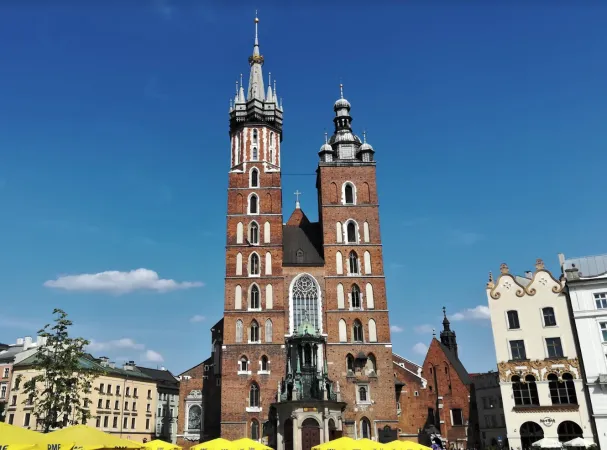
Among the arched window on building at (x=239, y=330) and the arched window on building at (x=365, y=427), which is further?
the arched window on building at (x=239, y=330)

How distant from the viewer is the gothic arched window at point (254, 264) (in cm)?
4780

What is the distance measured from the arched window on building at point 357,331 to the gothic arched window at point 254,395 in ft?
29.7

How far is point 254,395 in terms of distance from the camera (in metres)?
44.1

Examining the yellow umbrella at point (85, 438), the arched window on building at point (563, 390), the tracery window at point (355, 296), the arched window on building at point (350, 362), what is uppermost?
the tracery window at point (355, 296)

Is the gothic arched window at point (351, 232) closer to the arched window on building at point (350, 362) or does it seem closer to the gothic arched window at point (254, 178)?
the gothic arched window at point (254, 178)

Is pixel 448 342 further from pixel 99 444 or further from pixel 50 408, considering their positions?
pixel 99 444

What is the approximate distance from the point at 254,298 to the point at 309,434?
12.5 m

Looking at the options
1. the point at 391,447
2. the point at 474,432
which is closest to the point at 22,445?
the point at 391,447

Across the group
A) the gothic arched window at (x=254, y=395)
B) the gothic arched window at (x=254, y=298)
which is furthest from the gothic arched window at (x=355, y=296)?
the gothic arched window at (x=254, y=395)

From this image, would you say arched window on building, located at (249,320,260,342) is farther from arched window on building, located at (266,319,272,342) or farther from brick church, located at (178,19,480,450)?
arched window on building, located at (266,319,272,342)

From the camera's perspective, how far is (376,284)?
47406 mm

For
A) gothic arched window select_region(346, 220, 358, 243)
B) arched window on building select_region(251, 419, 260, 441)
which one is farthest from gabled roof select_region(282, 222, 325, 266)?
arched window on building select_region(251, 419, 260, 441)

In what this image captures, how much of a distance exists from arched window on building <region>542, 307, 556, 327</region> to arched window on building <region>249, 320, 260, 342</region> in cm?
2245

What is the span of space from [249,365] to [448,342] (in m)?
33.7
